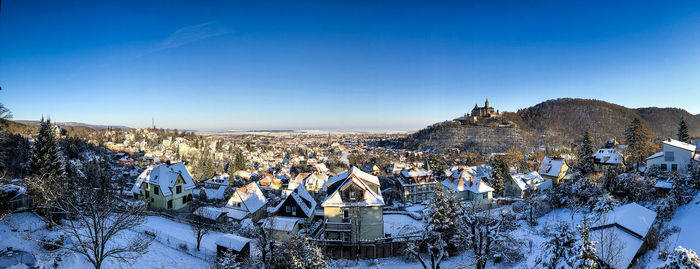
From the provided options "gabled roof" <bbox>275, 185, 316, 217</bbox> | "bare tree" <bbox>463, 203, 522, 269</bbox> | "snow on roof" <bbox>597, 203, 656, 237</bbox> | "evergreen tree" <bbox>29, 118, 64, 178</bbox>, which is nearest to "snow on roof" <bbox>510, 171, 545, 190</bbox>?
"snow on roof" <bbox>597, 203, 656, 237</bbox>

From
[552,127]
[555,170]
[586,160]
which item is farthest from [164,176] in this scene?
[552,127]

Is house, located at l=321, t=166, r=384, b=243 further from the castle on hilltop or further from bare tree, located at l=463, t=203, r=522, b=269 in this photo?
the castle on hilltop

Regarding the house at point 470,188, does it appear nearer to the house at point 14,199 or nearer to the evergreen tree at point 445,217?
the evergreen tree at point 445,217

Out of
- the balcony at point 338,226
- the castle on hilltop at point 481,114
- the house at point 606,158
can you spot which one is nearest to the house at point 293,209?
the balcony at point 338,226

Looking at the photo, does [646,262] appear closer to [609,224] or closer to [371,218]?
[609,224]

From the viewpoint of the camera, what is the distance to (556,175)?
4209 cm

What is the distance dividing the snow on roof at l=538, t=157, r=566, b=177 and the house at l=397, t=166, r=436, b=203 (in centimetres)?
1828

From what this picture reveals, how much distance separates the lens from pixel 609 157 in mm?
38500

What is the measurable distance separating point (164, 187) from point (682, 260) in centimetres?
3821

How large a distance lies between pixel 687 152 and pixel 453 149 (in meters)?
86.0

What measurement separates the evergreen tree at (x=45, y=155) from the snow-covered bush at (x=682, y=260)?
43.3 metres

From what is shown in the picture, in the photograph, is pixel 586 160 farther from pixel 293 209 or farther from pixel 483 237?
pixel 293 209

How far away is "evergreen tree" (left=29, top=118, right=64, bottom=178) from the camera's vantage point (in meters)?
28.1

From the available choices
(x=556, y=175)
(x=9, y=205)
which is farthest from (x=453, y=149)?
(x=9, y=205)
